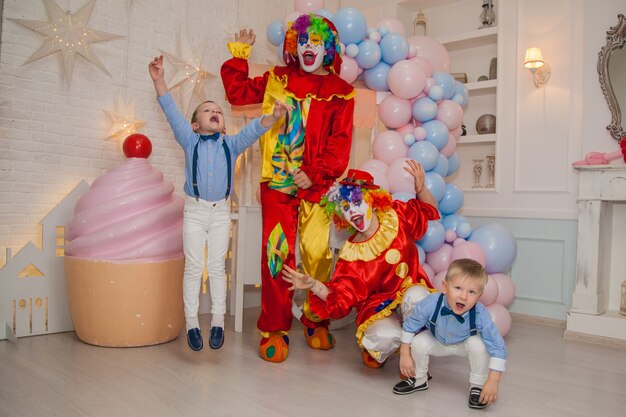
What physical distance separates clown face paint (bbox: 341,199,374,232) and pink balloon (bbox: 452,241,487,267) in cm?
99

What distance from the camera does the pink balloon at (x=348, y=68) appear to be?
3.77 metres

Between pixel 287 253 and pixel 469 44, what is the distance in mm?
2980

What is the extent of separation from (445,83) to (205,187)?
1.99 meters

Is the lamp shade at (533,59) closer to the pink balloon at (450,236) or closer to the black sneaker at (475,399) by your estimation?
the pink balloon at (450,236)

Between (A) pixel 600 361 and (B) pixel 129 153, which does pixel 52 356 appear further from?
(A) pixel 600 361

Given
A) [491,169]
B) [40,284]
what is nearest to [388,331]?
[40,284]

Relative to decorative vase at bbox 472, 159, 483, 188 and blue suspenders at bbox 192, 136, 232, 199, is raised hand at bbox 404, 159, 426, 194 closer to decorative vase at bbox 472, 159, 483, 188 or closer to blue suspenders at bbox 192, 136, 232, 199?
blue suspenders at bbox 192, 136, 232, 199

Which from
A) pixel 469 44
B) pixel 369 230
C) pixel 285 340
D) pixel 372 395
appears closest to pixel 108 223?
pixel 285 340

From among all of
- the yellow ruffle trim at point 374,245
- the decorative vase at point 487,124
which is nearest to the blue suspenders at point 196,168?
the yellow ruffle trim at point 374,245

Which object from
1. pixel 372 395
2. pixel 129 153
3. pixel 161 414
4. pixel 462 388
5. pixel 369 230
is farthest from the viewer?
pixel 129 153

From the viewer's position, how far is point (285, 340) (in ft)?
9.87

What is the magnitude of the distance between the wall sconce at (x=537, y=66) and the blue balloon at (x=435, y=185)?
129cm

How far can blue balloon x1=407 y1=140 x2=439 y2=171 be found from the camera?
12.0ft

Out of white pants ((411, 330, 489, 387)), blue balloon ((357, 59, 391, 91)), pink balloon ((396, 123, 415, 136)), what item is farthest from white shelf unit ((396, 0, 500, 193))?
white pants ((411, 330, 489, 387))
